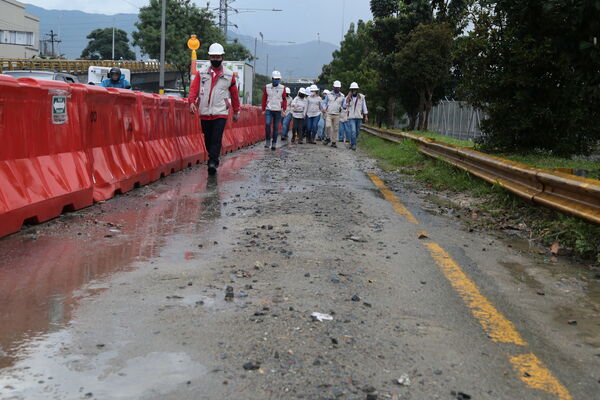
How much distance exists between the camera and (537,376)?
339 cm

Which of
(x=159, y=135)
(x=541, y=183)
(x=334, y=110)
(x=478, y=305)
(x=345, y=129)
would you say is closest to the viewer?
(x=478, y=305)

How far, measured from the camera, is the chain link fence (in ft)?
118

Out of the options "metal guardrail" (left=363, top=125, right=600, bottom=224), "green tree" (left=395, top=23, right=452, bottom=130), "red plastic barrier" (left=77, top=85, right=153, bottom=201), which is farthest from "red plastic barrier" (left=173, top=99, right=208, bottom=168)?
"green tree" (left=395, top=23, right=452, bottom=130)

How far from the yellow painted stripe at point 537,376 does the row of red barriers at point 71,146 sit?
4.36m

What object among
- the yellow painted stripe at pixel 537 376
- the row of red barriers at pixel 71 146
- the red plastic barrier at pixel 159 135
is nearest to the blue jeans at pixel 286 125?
the red plastic barrier at pixel 159 135

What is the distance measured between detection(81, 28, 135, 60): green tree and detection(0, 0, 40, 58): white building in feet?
150

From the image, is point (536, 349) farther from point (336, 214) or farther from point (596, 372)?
point (336, 214)

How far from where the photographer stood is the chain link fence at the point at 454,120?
118 ft

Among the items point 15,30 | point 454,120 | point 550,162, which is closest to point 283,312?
point 550,162

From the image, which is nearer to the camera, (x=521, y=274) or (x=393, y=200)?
(x=521, y=274)

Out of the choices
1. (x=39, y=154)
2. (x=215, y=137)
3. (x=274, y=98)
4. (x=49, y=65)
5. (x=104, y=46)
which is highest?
(x=104, y=46)

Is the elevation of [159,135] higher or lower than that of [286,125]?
higher

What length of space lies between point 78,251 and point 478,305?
10.1 ft

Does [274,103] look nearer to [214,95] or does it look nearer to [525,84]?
[214,95]
